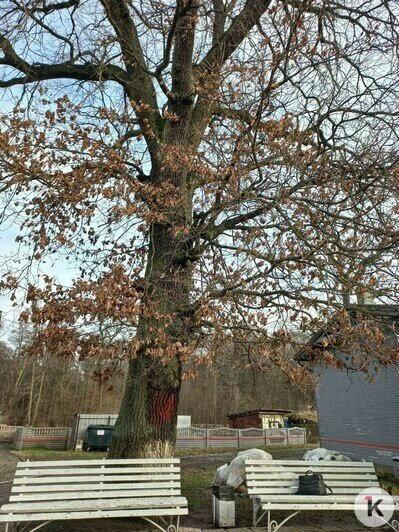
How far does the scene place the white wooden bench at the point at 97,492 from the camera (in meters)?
4.54

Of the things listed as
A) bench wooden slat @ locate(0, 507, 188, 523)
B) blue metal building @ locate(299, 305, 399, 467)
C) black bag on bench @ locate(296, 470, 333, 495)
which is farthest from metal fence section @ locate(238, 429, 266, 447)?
bench wooden slat @ locate(0, 507, 188, 523)

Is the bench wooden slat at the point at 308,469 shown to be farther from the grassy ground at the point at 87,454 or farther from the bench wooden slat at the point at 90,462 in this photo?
the grassy ground at the point at 87,454

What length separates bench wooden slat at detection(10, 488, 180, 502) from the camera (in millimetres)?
4770

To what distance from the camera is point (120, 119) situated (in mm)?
6918

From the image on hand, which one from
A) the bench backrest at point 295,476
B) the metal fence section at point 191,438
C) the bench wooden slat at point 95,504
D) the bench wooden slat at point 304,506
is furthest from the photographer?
the metal fence section at point 191,438

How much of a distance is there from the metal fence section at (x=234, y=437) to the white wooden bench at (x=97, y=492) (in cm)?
1892

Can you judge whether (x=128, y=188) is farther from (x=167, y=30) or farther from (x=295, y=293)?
(x=167, y=30)

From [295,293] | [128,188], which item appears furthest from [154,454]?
[128,188]

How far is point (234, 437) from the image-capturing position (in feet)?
80.3

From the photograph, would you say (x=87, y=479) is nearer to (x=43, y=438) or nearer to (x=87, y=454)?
(x=87, y=454)

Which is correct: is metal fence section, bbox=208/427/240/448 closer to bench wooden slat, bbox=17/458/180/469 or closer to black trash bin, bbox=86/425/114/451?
black trash bin, bbox=86/425/114/451

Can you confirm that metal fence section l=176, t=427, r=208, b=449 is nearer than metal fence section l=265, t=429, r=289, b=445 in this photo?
Yes

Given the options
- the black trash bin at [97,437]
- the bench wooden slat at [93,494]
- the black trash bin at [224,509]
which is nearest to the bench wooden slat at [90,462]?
the bench wooden slat at [93,494]

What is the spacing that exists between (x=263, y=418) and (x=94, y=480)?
89.2ft
